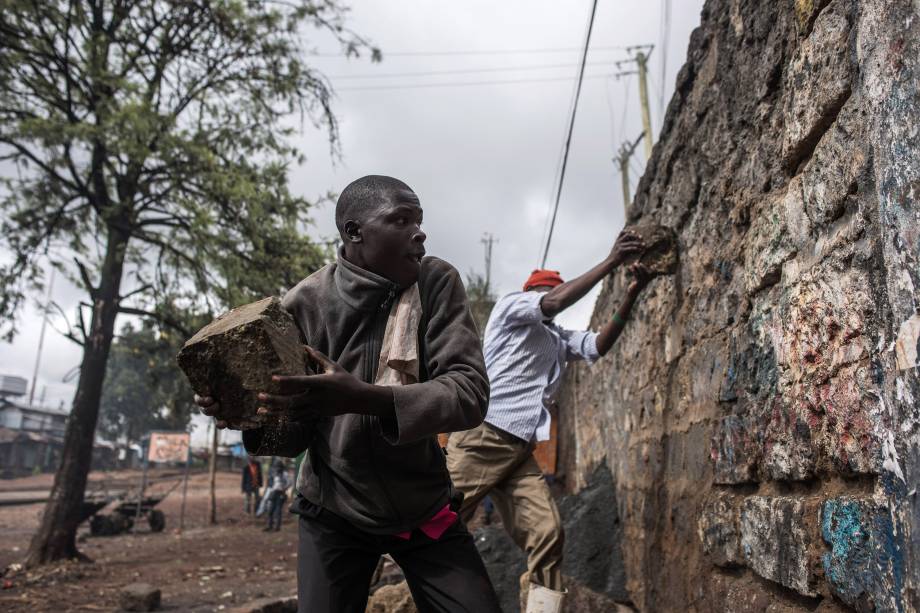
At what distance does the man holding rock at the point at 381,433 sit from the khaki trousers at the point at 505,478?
147 centimetres

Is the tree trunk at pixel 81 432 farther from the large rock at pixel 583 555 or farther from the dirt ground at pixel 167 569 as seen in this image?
the large rock at pixel 583 555

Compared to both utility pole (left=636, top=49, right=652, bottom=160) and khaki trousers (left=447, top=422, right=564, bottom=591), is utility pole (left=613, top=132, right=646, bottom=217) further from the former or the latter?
khaki trousers (left=447, top=422, right=564, bottom=591)

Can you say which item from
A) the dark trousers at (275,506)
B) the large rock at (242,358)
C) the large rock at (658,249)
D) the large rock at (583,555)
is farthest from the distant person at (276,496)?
the large rock at (242,358)

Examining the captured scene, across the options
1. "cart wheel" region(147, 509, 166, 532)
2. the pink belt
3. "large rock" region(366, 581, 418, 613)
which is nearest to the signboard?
"cart wheel" region(147, 509, 166, 532)

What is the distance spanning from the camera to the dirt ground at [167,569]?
21.0 feet

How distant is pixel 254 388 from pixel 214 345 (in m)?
0.14

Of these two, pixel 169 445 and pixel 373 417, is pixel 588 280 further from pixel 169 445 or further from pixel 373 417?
pixel 169 445

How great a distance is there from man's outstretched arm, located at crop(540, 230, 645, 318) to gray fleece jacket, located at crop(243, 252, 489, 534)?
1486 mm

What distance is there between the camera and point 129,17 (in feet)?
30.2

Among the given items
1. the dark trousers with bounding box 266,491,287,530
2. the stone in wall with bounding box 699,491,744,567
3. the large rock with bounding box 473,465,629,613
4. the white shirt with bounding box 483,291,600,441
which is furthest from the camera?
the dark trousers with bounding box 266,491,287,530

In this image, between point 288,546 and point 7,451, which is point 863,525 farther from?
point 7,451

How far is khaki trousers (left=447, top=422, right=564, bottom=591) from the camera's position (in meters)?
3.32

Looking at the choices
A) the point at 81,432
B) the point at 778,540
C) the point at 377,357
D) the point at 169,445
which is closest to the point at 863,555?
the point at 778,540

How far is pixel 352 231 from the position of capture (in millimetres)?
1863
